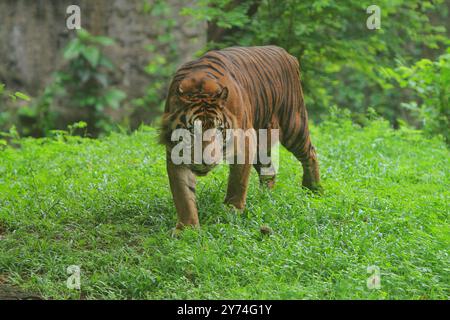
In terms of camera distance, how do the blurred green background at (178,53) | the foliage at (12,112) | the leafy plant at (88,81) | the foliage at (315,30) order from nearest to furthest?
the foliage at (315,30)
the blurred green background at (178,53)
the foliage at (12,112)
the leafy plant at (88,81)

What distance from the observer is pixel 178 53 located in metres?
14.2

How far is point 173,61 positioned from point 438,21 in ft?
17.7

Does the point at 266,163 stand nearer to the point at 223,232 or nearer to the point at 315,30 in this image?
the point at 223,232

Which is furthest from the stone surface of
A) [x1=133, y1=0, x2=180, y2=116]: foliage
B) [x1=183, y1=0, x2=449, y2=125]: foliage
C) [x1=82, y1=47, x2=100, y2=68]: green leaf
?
[x1=183, y1=0, x2=449, y2=125]: foliage

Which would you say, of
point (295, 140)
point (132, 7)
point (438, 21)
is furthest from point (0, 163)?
point (438, 21)

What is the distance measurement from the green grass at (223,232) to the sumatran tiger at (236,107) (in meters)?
0.25

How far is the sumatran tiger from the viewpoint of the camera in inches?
207

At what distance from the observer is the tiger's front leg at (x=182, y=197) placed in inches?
214

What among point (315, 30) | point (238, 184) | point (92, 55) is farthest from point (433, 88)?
point (92, 55)

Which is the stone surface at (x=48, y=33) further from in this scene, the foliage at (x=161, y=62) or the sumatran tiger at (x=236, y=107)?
the sumatran tiger at (x=236, y=107)

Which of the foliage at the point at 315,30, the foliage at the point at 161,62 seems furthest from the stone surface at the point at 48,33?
the foliage at the point at 315,30

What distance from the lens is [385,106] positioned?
14914 millimetres

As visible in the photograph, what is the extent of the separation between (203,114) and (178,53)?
9183mm

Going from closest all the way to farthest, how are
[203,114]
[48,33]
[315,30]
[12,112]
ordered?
[203,114]
[315,30]
[12,112]
[48,33]
